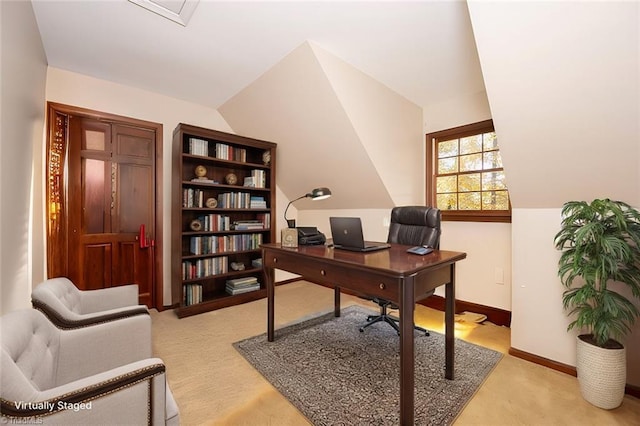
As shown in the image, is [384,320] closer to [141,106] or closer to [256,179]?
[256,179]

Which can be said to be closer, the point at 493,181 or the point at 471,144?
the point at 493,181

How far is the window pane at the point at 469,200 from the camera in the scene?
2.96 meters

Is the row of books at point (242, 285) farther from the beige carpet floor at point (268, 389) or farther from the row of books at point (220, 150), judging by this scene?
the row of books at point (220, 150)

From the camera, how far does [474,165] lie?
3.00 m

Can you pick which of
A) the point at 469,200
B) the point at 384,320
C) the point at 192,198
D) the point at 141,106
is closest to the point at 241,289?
the point at 192,198

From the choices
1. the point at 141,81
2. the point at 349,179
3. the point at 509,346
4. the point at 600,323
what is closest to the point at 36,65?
the point at 141,81

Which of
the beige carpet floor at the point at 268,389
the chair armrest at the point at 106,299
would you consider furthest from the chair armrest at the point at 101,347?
the chair armrest at the point at 106,299

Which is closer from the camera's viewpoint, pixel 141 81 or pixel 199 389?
pixel 199 389

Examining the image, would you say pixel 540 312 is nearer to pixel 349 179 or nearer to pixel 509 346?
pixel 509 346

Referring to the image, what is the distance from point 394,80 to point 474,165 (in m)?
1.32

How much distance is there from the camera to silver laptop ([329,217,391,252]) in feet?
6.14

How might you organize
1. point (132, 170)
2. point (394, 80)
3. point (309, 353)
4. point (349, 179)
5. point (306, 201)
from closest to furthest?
point (309, 353), point (394, 80), point (132, 170), point (349, 179), point (306, 201)

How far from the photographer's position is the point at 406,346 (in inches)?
52.1

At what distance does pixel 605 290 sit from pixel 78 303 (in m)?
3.35
